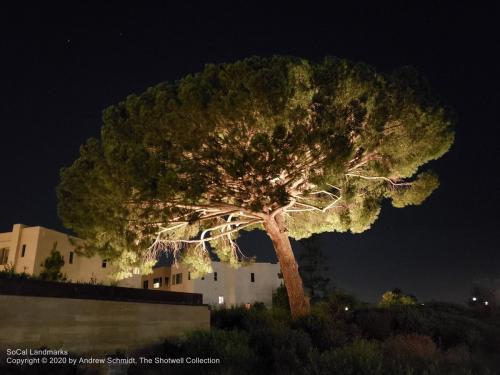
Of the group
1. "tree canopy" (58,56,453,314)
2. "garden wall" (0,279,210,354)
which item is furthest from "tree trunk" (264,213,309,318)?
"garden wall" (0,279,210,354)

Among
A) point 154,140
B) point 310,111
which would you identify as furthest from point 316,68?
point 154,140

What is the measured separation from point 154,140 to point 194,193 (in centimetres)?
244

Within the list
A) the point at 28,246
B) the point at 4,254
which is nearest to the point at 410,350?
the point at 28,246

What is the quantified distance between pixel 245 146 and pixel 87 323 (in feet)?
22.7

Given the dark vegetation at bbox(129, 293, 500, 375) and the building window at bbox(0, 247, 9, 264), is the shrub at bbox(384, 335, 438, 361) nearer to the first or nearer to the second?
the dark vegetation at bbox(129, 293, 500, 375)

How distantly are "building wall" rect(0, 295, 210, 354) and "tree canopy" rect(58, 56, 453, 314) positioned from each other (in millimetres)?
3607

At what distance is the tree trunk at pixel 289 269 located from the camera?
14969 mm

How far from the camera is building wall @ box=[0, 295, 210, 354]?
8.26 metres

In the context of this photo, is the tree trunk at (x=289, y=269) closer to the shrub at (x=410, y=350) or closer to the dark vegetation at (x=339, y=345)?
the dark vegetation at (x=339, y=345)

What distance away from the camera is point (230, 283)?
4200cm

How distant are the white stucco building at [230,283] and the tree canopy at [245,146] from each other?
25.6 m

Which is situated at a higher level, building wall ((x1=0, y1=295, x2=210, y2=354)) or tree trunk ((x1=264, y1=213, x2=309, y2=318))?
tree trunk ((x1=264, y1=213, x2=309, y2=318))

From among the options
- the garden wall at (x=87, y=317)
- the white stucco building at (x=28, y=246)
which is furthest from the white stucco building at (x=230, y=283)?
the garden wall at (x=87, y=317)

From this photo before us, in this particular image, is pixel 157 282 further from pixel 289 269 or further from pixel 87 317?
pixel 87 317
